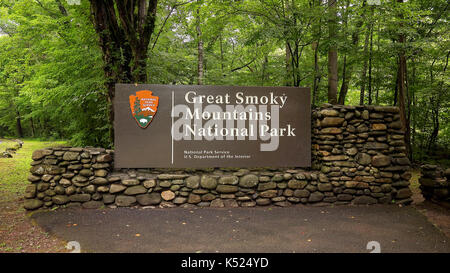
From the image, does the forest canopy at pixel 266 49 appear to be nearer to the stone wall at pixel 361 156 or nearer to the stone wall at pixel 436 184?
the stone wall at pixel 361 156

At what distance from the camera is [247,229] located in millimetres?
4570

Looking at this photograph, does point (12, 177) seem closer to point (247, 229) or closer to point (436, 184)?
point (247, 229)

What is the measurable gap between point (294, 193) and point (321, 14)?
4856mm

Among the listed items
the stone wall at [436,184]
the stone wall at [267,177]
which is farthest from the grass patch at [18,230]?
the stone wall at [436,184]

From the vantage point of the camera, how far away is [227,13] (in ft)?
28.7

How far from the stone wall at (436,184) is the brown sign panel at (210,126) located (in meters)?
2.70

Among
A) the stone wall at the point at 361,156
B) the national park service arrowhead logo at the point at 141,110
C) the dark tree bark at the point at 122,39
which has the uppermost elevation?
the dark tree bark at the point at 122,39

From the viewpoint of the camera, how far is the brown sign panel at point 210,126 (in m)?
5.77

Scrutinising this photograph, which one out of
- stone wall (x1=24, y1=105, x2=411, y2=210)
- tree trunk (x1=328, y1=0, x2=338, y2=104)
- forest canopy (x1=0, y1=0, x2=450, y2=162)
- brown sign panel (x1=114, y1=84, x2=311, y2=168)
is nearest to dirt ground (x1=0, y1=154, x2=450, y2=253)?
stone wall (x1=24, y1=105, x2=411, y2=210)

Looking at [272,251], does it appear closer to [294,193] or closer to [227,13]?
[294,193]

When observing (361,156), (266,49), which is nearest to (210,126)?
(361,156)

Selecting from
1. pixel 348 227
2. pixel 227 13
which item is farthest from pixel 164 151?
pixel 227 13

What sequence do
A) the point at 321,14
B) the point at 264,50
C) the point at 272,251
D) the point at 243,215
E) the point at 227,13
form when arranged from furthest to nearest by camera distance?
the point at 264,50 < the point at 227,13 < the point at 321,14 < the point at 243,215 < the point at 272,251

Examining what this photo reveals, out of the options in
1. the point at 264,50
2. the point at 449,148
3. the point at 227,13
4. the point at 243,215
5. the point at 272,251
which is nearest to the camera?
the point at 272,251
